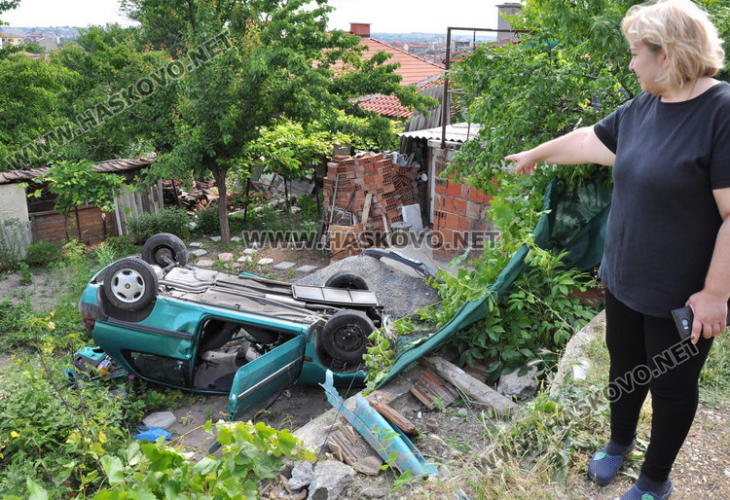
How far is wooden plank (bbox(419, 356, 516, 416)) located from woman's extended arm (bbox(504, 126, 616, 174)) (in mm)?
1519

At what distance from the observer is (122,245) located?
12031 millimetres

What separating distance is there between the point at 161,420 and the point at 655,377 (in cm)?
507

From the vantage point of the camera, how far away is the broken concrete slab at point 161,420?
5652 millimetres

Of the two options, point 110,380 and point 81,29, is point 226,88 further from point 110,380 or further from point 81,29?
point 81,29

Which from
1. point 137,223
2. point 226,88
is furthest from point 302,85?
point 137,223

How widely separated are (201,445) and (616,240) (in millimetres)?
4495

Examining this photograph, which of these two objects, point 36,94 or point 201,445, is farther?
point 36,94

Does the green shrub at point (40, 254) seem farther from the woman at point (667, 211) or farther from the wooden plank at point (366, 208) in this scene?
the woman at point (667, 211)

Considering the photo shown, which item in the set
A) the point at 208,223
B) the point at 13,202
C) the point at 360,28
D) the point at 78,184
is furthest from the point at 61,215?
the point at 360,28

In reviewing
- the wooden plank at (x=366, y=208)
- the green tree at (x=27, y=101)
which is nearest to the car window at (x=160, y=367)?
the wooden plank at (x=366, y=208)

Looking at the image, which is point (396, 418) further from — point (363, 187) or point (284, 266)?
point (363, 187)

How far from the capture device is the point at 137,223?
12430 mm

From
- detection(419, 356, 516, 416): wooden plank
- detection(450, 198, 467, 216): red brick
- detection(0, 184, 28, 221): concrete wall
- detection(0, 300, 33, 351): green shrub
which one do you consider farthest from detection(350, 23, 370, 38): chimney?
detection(419, 356, 516, 416): wooden plank

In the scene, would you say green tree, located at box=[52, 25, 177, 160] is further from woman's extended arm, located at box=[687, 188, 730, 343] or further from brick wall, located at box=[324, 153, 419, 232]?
woman's extended arm, located at box=[687, 188, 730, 343]
